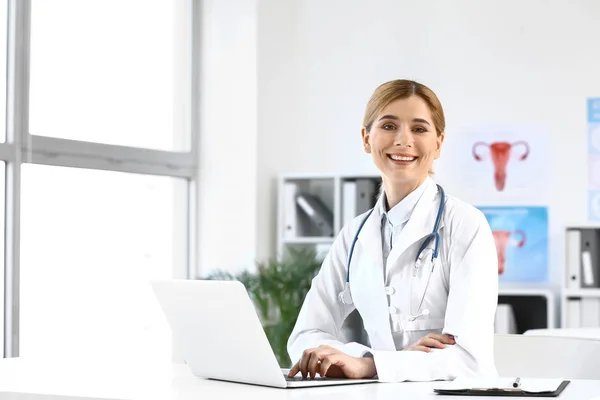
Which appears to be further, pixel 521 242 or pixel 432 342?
pixel 521 242

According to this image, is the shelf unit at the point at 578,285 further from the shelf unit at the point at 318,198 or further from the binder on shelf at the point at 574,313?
the shelf unit at the point at 318,198

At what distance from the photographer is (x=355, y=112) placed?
18.2ft

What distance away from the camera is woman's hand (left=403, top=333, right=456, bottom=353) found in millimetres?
1803

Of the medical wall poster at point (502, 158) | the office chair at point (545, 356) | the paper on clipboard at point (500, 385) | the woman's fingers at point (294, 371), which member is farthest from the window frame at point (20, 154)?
the paper on clipboard at point (500, 385)

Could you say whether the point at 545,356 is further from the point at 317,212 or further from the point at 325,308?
the point at 317,212

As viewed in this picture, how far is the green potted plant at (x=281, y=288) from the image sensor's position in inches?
197

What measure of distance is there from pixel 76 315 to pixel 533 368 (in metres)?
2.86

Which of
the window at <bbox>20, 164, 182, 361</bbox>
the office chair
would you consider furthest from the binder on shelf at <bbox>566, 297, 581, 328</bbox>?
the office chair

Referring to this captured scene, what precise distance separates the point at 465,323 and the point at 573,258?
3129 mm

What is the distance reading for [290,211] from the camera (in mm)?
5344

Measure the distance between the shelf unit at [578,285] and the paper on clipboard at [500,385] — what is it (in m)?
3.25

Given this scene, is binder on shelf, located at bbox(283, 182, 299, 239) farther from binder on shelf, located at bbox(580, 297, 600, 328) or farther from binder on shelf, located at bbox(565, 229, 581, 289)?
binder on shelf, located at bbox(580, 297, 600, 328)

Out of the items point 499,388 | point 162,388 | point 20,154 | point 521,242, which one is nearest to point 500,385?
point 499,388

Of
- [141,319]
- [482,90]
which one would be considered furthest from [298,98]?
[141,319]
